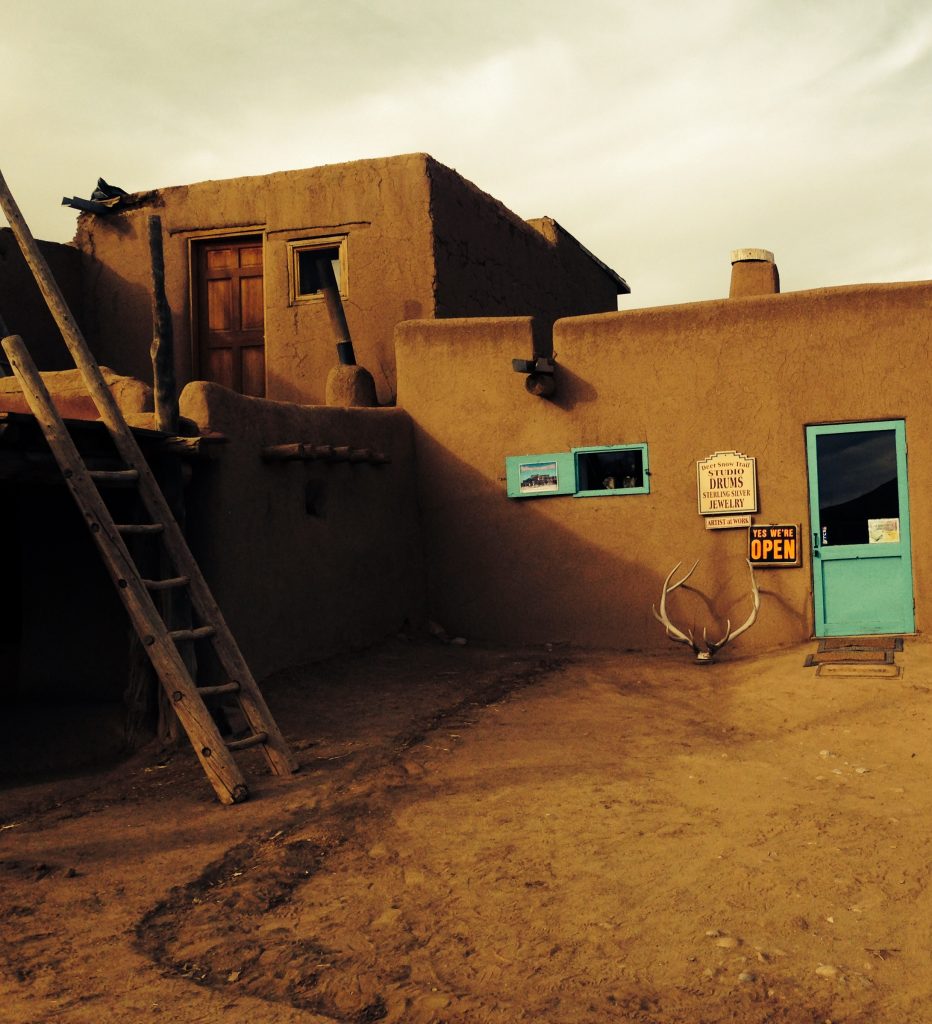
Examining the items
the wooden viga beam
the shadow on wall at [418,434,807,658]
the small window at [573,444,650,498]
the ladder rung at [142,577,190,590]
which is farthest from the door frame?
the ladder rung at [142,577,190,590]

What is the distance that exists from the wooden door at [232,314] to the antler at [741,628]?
5.62 metres

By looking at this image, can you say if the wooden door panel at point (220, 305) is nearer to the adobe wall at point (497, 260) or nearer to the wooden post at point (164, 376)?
the adobe wall at point (497, 260)

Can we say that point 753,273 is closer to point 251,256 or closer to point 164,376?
point 251,256

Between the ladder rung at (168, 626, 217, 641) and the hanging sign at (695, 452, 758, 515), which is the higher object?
the hanging sign at (695, 452, 758, 515)

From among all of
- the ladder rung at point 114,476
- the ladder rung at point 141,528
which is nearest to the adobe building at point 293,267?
the ladder rung at point 114,476

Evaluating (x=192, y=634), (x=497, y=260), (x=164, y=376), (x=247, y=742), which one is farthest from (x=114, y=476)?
(x=497, y=260)

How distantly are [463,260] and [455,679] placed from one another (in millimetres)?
4974

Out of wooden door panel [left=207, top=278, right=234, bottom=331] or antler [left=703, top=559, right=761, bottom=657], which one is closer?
antler [left=703, top=559, right=761, bottom=657]

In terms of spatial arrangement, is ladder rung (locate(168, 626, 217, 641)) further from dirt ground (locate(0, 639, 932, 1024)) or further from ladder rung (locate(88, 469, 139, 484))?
ladder rung (locate(88, 469, 139, 484))

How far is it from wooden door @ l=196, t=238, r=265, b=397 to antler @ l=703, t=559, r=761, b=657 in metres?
5.62

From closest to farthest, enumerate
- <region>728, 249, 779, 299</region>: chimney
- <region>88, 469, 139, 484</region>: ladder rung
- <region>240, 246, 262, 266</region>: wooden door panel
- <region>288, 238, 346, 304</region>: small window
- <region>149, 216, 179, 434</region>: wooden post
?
<region>88, 469, 139, 484</region>: ladder rung
<region>149, 216, 179, 434</region>: wooden post
<region>728, 249, 779, 299</region>: chimney
<region>288, 238, 346, 304</region>: small window
<region>240, 246, 262, 266</region>: wooden door panel

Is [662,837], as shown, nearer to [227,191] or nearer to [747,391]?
[747,391]

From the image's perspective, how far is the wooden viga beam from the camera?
8695 mm

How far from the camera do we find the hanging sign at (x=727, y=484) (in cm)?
1002
